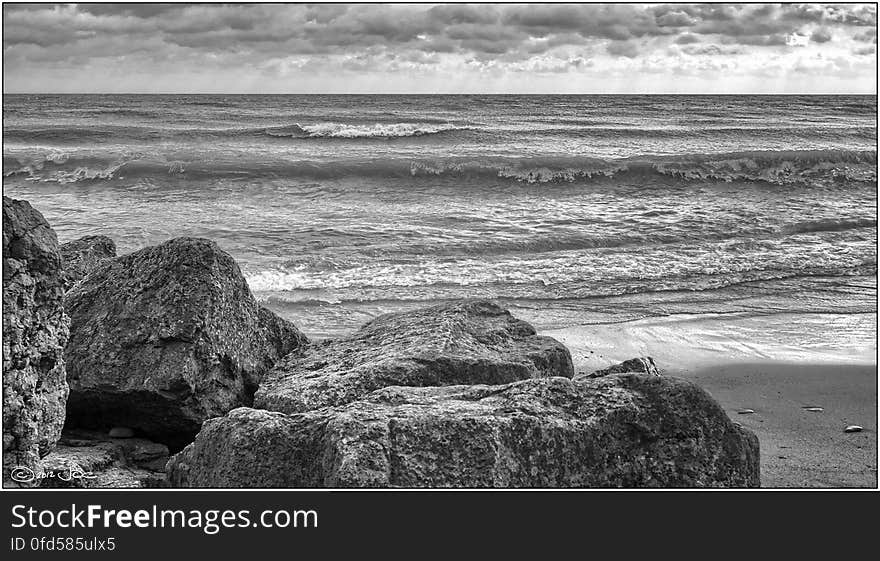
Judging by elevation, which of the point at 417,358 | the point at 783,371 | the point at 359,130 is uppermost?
the point at 359,130

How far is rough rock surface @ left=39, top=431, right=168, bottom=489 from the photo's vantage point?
3.24m

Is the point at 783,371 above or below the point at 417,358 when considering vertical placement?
below

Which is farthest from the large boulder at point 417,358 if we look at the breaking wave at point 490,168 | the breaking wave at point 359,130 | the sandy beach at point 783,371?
the breaking wave at point 359,130

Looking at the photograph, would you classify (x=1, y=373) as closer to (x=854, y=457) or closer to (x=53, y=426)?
(x=53, y=426)

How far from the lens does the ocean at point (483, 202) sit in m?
8.24

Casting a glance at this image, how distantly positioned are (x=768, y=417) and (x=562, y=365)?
155 centimetres

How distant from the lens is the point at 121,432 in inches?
153

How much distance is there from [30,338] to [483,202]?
11.8 metres

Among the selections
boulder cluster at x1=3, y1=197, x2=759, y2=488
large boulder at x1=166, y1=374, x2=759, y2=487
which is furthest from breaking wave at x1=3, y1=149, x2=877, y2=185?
large boulder at x1=166, y1=374, x2=759, y2=487

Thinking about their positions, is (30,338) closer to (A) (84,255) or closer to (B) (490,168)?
(A) (84,255)

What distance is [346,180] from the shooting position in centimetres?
1711

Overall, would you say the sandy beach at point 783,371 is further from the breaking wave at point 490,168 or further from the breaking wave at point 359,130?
the breaking wave at point 359,130

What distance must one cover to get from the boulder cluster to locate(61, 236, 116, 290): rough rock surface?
0.72 metres
